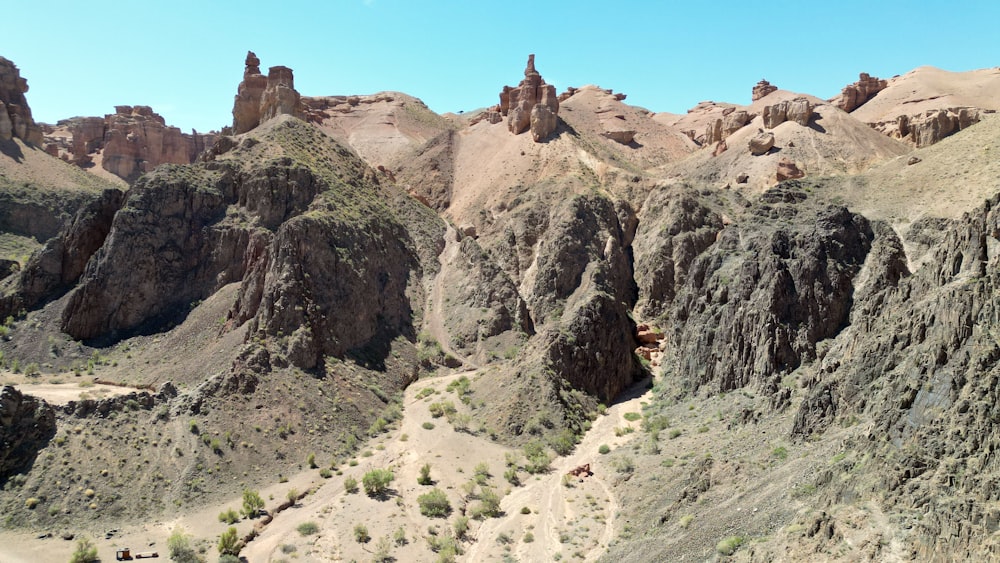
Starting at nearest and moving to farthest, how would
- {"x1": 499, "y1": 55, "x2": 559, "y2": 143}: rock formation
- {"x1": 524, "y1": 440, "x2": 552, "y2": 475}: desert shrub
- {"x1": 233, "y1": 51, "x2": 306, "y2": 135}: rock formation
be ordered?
{"x1": 524, "y1": 440, "x2": 552, "y2": 475}: desert shrub < {"x1": 233, "y1": 51, "x2": 306, "y2": 135}: rock formation < {"x1": 499, "y1": 55, "x2": 559, "y2": 143}: rock formation

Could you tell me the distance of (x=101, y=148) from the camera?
138 metres

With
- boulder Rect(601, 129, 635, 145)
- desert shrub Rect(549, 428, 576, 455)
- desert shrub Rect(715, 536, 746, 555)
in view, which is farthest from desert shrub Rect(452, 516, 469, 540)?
boulder Rect(601, 129, 635, 145)

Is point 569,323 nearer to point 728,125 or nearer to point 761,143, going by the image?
point 761,143

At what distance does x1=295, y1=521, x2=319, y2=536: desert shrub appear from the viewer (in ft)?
132

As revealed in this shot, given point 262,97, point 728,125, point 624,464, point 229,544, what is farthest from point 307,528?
point 728,125

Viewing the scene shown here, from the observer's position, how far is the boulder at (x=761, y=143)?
89312 mm

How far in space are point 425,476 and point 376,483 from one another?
3.45 m

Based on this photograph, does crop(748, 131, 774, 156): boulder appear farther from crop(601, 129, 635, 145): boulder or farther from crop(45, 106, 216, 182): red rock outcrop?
crop(45, 106, 216, 182): red rock outcrop

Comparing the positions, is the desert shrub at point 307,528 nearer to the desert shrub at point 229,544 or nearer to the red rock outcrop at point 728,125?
the desert shrub at point 229,544

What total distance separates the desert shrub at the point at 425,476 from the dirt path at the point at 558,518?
17.1 feet

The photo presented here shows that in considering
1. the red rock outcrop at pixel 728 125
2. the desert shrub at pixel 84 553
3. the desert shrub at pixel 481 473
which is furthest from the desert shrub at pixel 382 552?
the red rock outcrop at pixel 728 125

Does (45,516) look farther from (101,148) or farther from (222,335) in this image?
(101,148)

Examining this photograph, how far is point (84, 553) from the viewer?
120 ft

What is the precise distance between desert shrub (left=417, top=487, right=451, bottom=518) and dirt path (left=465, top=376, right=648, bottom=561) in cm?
277
